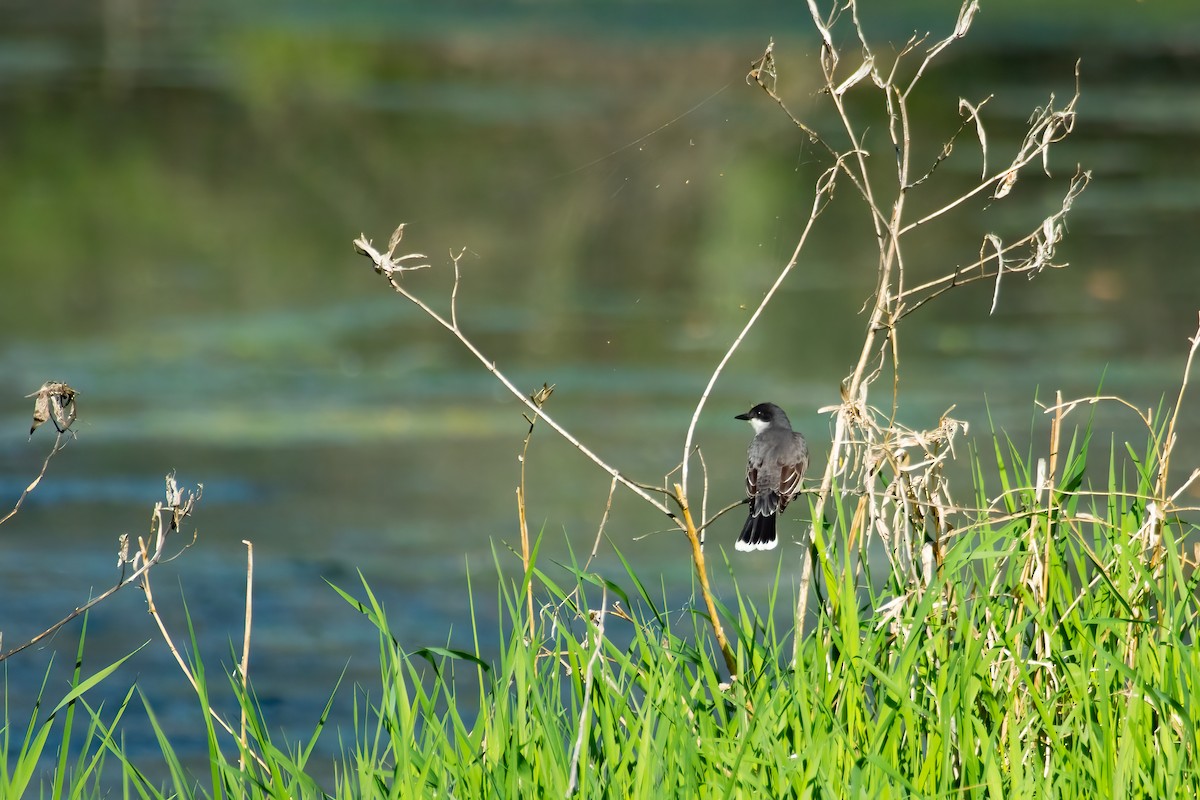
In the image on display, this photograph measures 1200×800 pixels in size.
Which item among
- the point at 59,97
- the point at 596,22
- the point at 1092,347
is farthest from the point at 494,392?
the point at 596,22

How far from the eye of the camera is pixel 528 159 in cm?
1605

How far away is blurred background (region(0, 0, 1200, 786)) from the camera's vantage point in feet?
22.9

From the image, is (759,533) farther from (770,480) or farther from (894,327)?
(894,327)

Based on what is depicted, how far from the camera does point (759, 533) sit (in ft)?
10.7

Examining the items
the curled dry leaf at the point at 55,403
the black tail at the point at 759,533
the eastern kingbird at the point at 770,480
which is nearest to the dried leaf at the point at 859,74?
the eastern kingbird at the point at 770,480

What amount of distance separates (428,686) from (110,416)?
4498 mm

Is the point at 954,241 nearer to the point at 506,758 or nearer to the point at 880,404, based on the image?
the point at 880,404

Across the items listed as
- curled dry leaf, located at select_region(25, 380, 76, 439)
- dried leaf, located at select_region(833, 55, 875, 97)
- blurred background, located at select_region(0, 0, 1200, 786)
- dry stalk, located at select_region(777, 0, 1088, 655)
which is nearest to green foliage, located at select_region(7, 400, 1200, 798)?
dry stalk, located at select_region(777, 0, 1088, 655)

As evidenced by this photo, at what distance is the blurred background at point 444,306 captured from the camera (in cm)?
698

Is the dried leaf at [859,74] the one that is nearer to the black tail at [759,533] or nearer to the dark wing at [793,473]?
the dark wing at [793,473]

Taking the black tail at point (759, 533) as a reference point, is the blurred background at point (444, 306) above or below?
above

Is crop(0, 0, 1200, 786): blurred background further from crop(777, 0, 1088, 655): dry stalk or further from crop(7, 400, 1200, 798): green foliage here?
crop(7, 400, 1200, 798): green foliage

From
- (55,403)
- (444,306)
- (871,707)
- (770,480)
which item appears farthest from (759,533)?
(444,306)

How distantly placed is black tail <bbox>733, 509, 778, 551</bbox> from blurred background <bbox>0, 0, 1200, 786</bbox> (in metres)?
0.53
